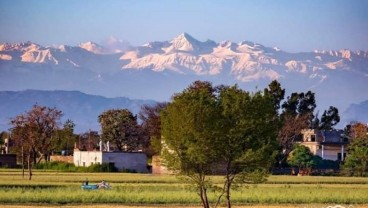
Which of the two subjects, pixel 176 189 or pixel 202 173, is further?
pixel 176 189

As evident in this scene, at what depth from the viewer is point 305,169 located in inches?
5044

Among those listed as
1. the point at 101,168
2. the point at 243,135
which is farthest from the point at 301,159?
the point at 243,135

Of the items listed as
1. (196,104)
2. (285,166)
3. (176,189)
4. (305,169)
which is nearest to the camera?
(196,104)

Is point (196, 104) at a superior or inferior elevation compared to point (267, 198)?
superior

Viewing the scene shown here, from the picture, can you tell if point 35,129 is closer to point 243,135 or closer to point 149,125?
point 243,135

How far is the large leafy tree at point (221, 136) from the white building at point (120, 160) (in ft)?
226

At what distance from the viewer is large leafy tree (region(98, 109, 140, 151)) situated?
6683 inches

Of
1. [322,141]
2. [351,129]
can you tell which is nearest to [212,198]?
[322,141]

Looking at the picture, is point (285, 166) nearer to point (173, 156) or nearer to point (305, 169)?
point (305, 169)

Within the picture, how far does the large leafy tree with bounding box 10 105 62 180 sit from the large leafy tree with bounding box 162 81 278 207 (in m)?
45.7

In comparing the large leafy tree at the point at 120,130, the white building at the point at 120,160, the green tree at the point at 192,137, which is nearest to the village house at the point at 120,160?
the white building at the point at 120,160

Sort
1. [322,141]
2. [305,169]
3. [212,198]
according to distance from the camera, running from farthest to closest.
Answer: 1. [322,141]
2. [305,169]
3. [212,198]

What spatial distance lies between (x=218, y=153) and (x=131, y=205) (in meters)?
7.62

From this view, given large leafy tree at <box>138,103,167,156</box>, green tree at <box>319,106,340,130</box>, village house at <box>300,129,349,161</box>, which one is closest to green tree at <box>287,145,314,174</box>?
large leafy tree at <box>138,103,167,156</box>
